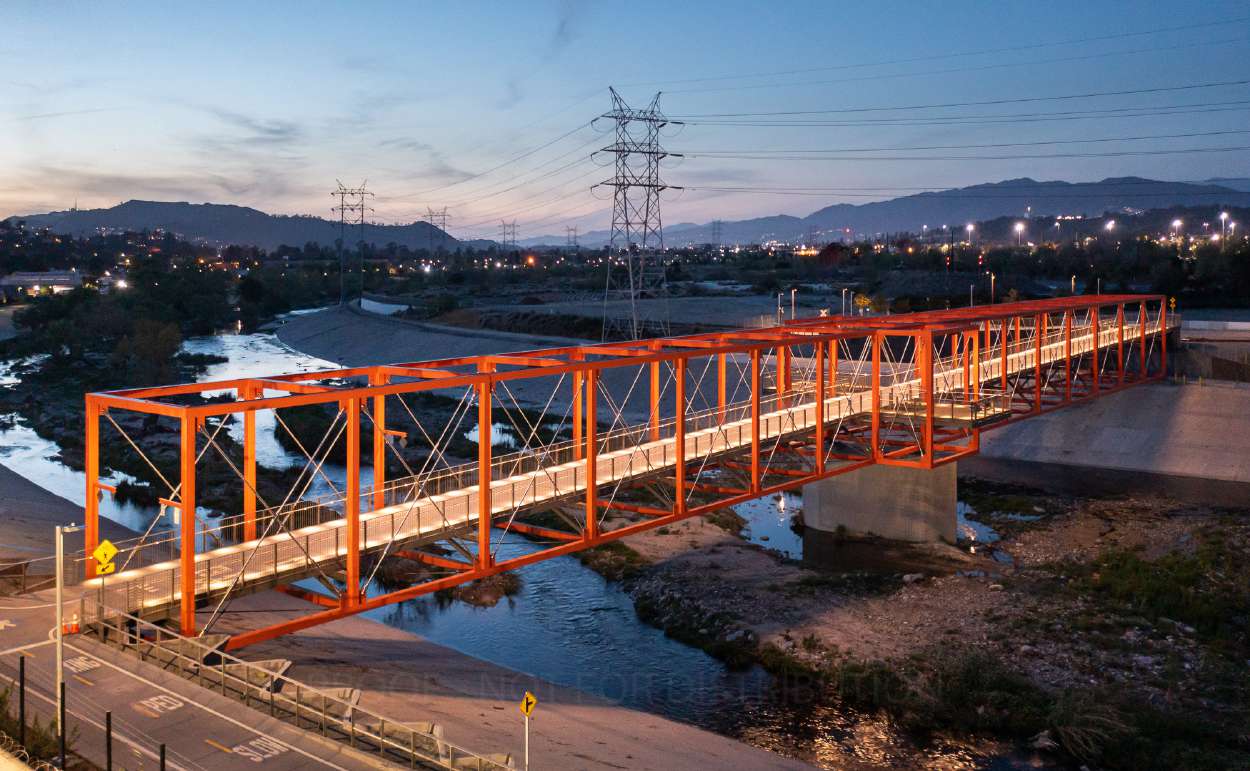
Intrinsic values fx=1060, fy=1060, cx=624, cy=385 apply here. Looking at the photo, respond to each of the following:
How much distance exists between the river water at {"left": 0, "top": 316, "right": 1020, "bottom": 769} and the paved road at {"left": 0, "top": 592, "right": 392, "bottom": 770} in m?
11.0

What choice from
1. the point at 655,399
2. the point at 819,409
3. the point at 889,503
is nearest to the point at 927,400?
the point at 819,409

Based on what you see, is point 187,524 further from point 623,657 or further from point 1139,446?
point 1139,446

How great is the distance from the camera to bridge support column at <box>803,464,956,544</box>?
38750 millimetres

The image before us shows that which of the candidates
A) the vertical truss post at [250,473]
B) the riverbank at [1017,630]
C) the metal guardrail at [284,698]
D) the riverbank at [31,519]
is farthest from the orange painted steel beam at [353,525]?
the riverbank at [1017,630]

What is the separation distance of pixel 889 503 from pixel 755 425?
1412 cm

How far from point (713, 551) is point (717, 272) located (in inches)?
5001

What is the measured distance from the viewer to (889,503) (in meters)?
39.7

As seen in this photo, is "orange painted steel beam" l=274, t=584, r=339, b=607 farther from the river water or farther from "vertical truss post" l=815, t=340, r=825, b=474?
"vertical truss post" l=815, t=340, r=825, b=474

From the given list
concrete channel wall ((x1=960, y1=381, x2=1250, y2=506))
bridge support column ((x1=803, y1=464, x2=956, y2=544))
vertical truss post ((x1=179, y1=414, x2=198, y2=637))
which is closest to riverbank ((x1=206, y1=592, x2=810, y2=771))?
vertical truss post ((x1=179, y1=414, x2=198, y2=637))

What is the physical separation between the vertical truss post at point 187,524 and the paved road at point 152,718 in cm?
107

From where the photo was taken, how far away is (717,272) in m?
162

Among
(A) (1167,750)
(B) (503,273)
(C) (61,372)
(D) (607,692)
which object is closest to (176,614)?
(D) (607,692)

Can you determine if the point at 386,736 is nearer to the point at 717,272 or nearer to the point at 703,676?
the point at 703,676

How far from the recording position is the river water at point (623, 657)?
77.6 ft
